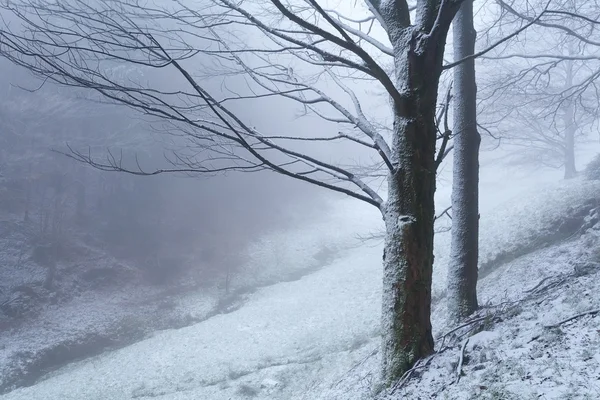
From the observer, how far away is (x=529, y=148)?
2273cm

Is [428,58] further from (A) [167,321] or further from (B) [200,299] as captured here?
(B) [200,299]

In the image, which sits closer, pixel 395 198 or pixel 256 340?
pixel 395 198

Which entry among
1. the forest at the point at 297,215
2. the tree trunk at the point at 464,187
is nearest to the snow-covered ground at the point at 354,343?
the forest at the point at 297,215

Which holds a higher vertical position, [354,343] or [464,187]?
[464,187]

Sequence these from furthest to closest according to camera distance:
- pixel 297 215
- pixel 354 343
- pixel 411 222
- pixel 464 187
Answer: pixel 297 215 < pixel 354 343 < pixel 464 187 < pixel 411 222

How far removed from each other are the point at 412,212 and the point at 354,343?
6924mm

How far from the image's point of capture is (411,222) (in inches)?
105

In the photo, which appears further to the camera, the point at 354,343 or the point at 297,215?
the point at 297,215

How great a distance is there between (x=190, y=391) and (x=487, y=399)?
7972 mm

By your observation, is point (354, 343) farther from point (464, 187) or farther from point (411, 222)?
point (411, 222)

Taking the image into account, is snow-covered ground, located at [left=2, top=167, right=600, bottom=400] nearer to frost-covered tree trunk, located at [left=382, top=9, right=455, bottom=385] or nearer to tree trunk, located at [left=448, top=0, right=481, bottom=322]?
frost-covered tree trunk, located at [left=382, top=9, right=455, bottom=385]

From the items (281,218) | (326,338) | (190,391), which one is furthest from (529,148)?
(190,391)

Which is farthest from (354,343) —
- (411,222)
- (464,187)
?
(411,222)

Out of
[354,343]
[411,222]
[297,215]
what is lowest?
[354,343]
